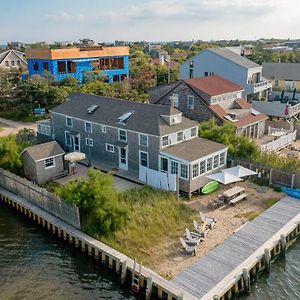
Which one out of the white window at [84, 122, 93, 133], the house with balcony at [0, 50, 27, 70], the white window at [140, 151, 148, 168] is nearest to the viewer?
the white window at [140, 151, 148, 168]

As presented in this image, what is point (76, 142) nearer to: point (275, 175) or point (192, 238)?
point (192, 238)

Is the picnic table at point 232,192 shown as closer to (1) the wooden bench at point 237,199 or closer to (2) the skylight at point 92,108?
(1) the wooden bench at point 237,199

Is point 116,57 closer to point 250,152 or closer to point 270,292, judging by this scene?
point 250,152

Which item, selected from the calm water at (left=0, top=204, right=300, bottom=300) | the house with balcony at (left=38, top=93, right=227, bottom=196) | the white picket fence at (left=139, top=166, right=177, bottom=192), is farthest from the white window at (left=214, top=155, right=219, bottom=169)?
the calm water at (left=0, top=204, right=300, bottom=300)

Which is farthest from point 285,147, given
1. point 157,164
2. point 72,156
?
point 72,156

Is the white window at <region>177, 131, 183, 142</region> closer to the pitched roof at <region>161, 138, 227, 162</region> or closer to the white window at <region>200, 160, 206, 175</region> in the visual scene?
the pitched roof at <region>161, 138, 227, 162</region>

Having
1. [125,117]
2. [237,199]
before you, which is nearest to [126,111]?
[125,117]

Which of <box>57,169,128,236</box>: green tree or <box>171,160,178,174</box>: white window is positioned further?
<box>171,160,178,174</box>: white window
